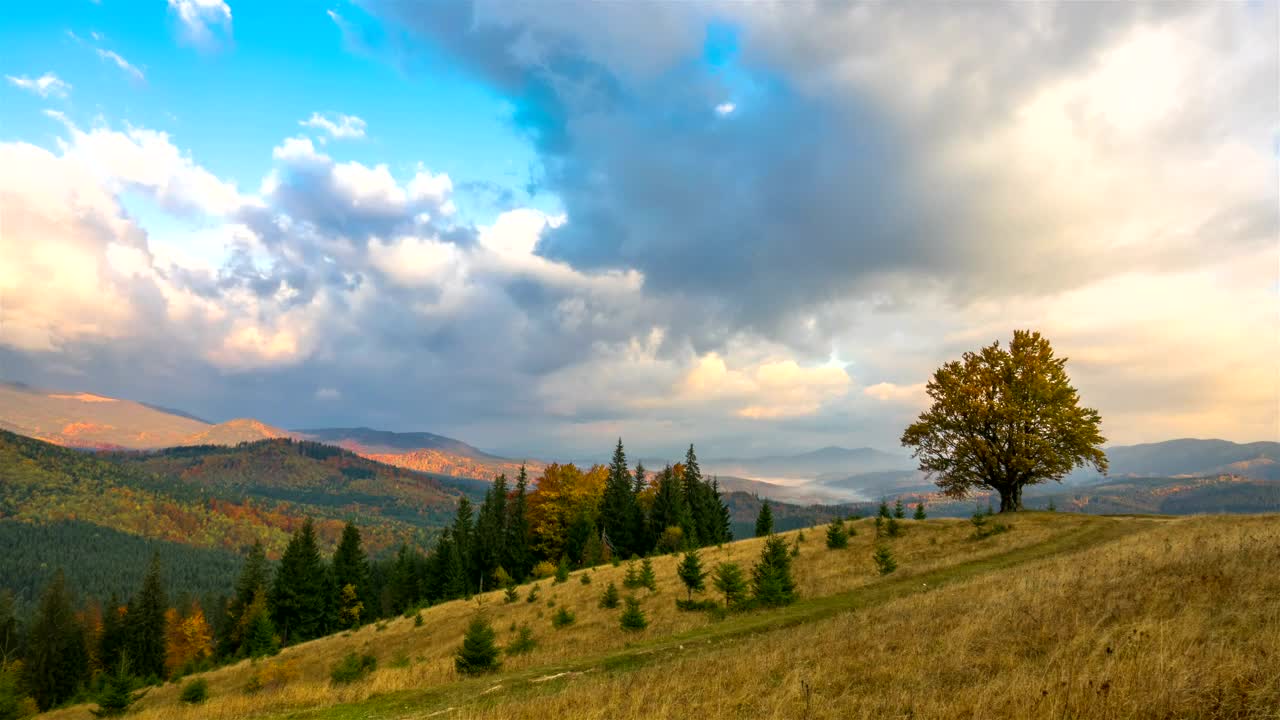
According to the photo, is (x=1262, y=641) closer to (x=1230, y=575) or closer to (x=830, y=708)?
(x=1230, y=575)

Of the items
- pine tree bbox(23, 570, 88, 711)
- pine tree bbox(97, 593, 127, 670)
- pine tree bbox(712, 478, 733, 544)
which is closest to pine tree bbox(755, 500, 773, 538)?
pine tree bbox(712, 478, 733, 544)

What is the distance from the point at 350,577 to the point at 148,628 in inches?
1472

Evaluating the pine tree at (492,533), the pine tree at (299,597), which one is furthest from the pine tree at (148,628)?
the pine tree at (492,533)

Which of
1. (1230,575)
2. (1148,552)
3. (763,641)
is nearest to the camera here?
(1230,575)

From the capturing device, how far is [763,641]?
54.5 ft

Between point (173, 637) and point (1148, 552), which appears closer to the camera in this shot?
point (1148, 552)

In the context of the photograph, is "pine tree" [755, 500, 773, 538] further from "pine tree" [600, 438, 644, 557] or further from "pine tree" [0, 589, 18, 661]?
"pine tree" [0, 589, 18, 661]

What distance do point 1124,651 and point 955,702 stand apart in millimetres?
3387

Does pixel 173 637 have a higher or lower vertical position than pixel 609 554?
lower

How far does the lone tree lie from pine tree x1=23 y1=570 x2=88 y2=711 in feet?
403

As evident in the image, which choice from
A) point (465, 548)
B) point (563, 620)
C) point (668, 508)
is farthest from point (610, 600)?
point (465, 548)

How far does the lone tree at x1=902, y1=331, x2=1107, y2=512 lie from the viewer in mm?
37781

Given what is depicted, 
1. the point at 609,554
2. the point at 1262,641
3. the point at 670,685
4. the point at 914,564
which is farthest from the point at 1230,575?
the point at 609,554

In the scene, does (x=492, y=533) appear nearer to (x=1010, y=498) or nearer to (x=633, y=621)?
(x=633, y=621)
